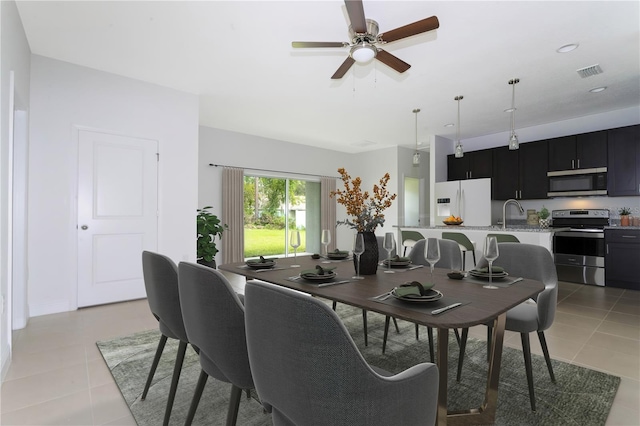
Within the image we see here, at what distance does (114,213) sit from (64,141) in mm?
917

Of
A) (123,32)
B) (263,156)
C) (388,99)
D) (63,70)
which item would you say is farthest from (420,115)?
(63,70)

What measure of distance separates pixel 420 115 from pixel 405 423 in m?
5.32

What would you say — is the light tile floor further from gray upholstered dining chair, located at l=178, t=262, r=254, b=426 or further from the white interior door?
gray upholstered dining chair, located at l=178, t=262, r=254, b=426

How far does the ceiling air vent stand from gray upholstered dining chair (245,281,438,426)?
444cm

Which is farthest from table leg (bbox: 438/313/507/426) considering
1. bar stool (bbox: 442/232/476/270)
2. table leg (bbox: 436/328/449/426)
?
bar stool (bbox: 442/232/476/270)

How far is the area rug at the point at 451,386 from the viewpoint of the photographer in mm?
1744

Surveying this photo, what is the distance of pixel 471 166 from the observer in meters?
6.75

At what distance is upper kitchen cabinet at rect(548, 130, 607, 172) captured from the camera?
16.8ft

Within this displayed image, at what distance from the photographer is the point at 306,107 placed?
5102 millimetres

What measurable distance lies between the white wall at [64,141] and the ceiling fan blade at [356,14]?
3004mm

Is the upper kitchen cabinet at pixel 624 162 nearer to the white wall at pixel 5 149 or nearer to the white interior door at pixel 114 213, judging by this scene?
the white interior door at pixel 114 213

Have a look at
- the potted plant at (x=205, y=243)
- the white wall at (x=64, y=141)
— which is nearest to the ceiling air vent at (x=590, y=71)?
the white wall at (x=64, y=141)

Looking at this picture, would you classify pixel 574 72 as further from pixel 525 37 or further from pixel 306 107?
pixel 306 107

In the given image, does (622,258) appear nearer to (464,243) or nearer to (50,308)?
(464,243)
